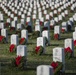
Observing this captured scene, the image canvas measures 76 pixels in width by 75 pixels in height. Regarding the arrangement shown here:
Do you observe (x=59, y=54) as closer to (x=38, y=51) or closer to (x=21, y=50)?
(x=21, y=50)

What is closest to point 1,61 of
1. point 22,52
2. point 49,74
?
point 22,52

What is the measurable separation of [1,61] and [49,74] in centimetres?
423

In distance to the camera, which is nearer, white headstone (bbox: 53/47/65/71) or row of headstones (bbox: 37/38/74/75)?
row of headstones (bbox: 37/38/74/75)

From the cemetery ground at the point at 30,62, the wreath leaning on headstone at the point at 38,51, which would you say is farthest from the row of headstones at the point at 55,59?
the wreath leaning on headstone at the point at 38,51

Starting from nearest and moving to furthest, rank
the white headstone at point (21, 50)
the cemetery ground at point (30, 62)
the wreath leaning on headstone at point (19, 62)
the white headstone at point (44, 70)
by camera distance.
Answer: the white headstone at point (44, 70)
the cemetery ground at point (30, 62)
the wreath leaning on headstone at point (19, 62)
the white headstone at point (21, 50)

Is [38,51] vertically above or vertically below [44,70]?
above

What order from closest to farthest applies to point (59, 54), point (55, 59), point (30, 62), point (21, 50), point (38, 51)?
point (59, 54) → point (55, 59) → point (21, 50) → point (30, 62) → point (38, 51)

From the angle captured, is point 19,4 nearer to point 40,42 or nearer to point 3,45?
point 3,45

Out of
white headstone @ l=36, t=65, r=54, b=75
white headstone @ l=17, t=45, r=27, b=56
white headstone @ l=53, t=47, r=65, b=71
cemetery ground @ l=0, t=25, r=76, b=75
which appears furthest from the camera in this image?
white headstone @ l=17, t=45, r=27, b=56

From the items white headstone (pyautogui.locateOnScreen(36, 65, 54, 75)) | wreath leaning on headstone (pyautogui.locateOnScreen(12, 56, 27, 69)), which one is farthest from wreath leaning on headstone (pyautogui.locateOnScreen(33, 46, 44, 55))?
white headstone (pyautogui.locateOnScreen(36, 65, 54, 75))

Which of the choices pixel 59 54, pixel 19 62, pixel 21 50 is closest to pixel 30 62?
pixel 21 50

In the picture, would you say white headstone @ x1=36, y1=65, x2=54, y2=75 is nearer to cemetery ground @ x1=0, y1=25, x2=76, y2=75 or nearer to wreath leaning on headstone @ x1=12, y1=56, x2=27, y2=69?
cemetery ground @ x1=0, y1=25, x2=76, y2=75

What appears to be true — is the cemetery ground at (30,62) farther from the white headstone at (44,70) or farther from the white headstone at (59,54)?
the white headstone at (44,70)

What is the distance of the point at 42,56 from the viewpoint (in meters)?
15.0
